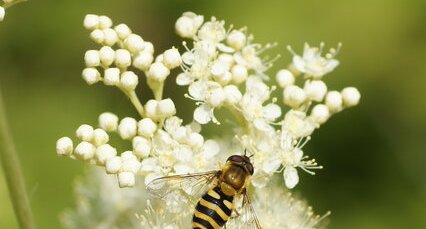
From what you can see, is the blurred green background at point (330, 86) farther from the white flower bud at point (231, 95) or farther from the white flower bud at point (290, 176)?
the white flower bud at point (231, 95)

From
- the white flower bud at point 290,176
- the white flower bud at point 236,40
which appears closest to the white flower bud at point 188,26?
the white flower bud at point 236,40

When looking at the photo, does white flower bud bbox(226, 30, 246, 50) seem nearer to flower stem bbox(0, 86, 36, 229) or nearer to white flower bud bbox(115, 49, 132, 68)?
white flower bud bbox(115, 49, 132, 68)

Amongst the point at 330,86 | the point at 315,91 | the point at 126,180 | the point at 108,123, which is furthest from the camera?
the point at 330,86

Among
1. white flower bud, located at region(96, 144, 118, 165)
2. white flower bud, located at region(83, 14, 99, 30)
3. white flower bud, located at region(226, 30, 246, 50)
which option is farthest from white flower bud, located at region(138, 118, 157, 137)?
white flower bud, located at region(226, 30, 246, 50)

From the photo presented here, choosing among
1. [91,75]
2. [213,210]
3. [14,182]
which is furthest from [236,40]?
[14,182]

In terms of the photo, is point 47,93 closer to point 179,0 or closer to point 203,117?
point 179,0

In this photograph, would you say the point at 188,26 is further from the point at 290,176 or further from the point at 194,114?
the point at 290,176
